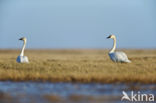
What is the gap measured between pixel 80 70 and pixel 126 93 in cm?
434

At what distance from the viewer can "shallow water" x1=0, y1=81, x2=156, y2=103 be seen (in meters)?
12.8

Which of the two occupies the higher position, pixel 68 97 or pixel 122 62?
pixel 122 62

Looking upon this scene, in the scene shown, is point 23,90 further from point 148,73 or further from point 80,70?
point 148,73

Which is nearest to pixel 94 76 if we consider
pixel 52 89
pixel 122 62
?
pixel 52 89

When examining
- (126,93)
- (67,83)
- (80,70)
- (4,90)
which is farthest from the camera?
(80,70)

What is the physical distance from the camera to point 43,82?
53.5ft

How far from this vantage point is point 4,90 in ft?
48.7

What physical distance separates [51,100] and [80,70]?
211 inches

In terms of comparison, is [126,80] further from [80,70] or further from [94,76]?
[80,70]

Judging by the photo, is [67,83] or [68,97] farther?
[67,83]

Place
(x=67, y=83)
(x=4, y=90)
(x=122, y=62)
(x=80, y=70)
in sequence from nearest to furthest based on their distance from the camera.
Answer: (x=4, y=90)
(x=67, y=83)
(x=80, y=70)
(x=122, y=62)

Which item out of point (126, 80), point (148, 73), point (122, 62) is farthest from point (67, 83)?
point (122, 62)

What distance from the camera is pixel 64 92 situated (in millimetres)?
14094

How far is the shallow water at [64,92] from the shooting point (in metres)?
12.8
